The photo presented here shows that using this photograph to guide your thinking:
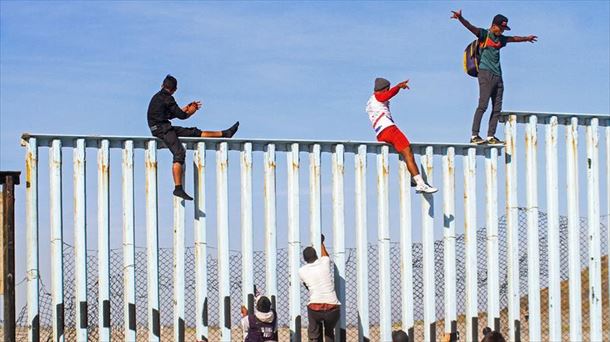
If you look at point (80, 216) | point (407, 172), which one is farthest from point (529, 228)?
point (80, 216)

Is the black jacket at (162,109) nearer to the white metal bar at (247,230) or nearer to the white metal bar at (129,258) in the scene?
the white metal bar at (129,258)

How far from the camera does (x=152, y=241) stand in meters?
15.7

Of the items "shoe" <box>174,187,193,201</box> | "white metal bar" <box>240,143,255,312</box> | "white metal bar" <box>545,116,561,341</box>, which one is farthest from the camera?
"white metal bar" <box>545,116,561,341</box>

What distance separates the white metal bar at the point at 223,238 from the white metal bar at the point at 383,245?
2199mm

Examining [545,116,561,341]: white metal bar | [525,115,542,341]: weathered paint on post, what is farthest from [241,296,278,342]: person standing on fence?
[545,116,561,341]: white metal bar

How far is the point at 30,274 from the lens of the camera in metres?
15.2

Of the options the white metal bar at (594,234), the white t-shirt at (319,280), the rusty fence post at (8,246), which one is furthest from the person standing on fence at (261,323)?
the white metal bar at (594,234)

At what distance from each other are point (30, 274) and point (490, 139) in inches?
266

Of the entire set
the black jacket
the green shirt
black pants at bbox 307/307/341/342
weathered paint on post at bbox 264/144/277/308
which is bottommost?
black pants at bbox 307/307/341/342

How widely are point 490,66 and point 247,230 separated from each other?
14.2 feet

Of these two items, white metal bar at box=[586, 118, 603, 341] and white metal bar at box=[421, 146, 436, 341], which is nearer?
white metal bar at box=[421, 146, 436, 341]

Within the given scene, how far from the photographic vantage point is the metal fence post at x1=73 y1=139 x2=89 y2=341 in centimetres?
1534

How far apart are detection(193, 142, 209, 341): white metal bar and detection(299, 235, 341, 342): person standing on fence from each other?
127cm

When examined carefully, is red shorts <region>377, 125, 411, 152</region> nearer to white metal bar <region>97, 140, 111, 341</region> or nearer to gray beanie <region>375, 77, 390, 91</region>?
gray beanie <region>375, 77, 390, 91</region>
